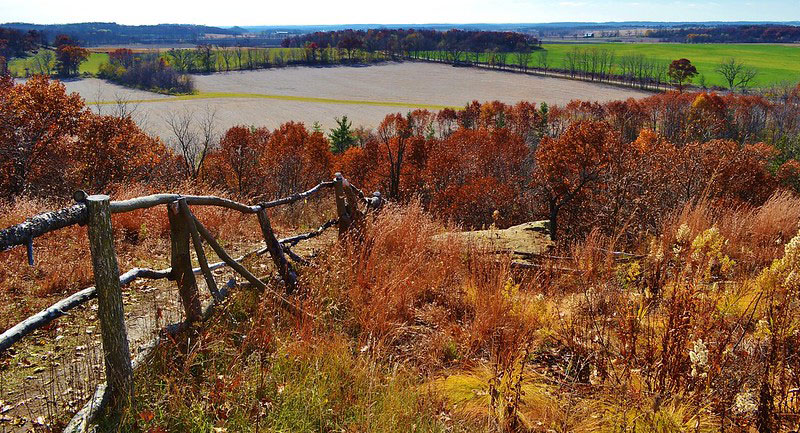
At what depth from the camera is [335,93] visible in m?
135

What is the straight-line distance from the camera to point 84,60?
163 meters

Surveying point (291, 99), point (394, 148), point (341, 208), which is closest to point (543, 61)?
point (291, 99)

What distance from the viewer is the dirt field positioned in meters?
105

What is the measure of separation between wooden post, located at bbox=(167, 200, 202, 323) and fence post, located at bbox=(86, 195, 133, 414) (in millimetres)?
953

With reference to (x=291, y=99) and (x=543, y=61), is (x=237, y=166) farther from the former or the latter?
(x=543, y=61)

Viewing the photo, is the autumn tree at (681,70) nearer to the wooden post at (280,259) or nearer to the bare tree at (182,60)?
the bare tree at (182,60)

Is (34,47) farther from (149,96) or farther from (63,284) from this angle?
(63,284)

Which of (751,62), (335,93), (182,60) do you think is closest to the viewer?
(335,93)

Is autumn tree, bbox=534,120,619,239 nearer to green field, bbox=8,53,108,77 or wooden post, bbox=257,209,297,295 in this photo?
wooden post, bbox=257,209,297,295

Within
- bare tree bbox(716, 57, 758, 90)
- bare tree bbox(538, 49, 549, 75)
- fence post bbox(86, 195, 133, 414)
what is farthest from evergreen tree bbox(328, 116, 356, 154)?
bare tree bbox(538, 49, 549, 75)

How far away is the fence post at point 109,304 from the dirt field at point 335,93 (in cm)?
8706

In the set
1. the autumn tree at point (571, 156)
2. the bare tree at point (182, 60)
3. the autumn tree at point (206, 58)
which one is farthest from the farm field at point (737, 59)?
the autumn tree at point (571, 156)

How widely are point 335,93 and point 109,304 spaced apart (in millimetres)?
135688

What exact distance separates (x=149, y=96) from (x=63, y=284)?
5170 inches
